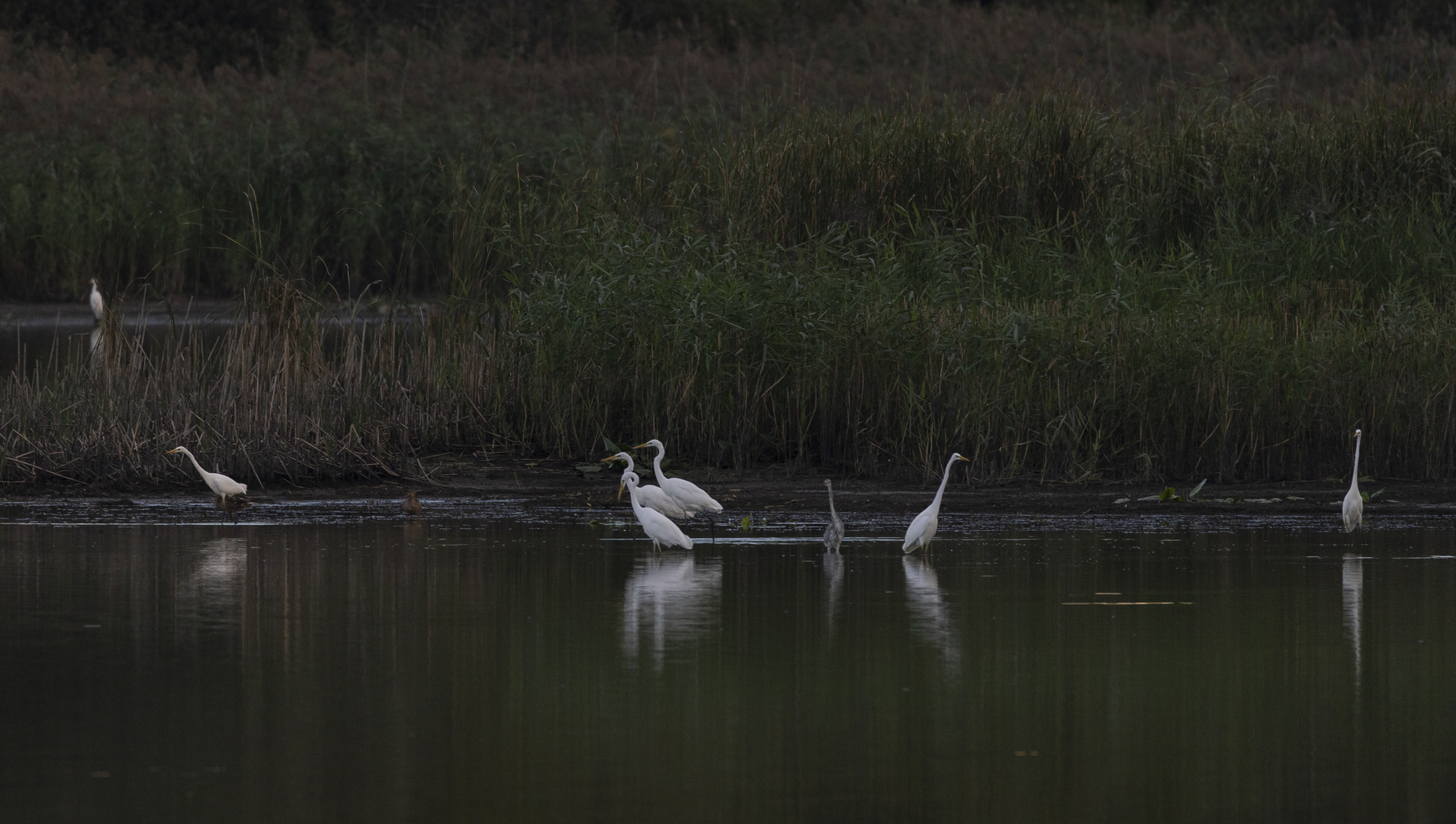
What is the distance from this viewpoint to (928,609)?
7738 millimetres

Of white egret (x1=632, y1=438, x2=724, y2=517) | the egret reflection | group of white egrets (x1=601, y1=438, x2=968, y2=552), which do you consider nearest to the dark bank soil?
group of white egrets (x1=601, y1=438, x2=968, y2=552)

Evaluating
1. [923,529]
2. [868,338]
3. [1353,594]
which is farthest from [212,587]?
[868,338]

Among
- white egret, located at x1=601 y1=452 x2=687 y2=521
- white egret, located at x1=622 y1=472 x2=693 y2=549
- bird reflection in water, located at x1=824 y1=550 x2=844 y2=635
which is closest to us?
bird reflection in water, located at x1=824 y1=550 x2=844 y2=635

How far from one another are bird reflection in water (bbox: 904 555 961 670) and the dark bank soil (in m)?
2.25

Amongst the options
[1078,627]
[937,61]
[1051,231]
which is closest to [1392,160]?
[1051,231]

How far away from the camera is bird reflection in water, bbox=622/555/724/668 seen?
707 centimetres

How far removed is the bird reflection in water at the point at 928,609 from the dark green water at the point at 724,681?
0.03 metres

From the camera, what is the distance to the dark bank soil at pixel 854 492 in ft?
37.2

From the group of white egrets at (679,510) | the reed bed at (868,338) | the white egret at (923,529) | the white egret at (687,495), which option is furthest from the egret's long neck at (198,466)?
the white egret at (923,529)

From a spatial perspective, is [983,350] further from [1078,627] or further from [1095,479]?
[1078,627]

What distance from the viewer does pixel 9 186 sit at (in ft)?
79.6

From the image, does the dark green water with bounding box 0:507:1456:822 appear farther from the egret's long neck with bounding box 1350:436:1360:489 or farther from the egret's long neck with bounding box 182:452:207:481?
the egret's long neck with bounding box 182:452:207:481

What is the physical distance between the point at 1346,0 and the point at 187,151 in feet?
60.4

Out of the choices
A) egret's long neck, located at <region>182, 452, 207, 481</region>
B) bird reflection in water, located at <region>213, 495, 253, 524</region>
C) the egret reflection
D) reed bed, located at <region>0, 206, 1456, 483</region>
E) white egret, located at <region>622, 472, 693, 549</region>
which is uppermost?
reed bed, located at <region>0, 206, 1456, 483</region>
